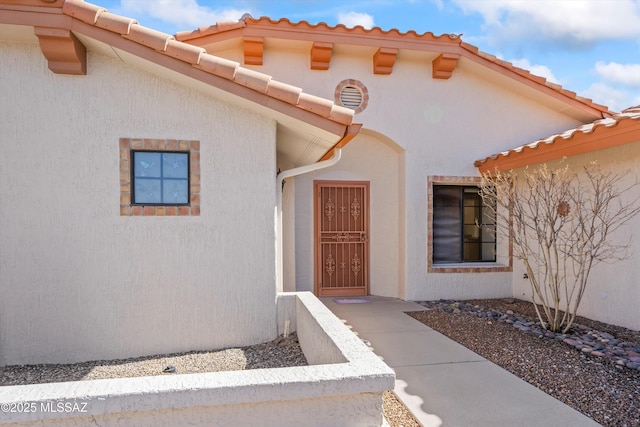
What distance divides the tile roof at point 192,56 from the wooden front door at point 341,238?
4.33 m

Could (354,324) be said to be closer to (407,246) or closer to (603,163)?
(407,246)

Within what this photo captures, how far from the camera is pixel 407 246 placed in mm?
8367

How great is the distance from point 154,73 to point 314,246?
5.05 m

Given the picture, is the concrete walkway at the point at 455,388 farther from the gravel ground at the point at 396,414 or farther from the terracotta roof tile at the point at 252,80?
the terracotta roof tile at the point at 252,80

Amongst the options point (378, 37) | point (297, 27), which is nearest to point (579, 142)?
point (378, 37)

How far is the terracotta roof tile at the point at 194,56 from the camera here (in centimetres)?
424

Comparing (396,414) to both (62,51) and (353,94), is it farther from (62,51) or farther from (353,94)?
(353,94)

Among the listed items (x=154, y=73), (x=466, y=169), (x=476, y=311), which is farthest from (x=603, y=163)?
(x=154, y=73)

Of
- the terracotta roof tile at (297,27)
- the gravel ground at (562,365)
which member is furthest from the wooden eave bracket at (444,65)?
the gravel ground at (562,365)

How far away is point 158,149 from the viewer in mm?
4883

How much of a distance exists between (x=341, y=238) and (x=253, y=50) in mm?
4313

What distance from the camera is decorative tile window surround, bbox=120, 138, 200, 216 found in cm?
477

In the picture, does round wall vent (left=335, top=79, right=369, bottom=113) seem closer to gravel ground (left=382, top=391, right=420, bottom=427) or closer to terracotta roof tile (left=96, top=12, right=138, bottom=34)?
terracotta roof tile (left=96, top=12, right=138, bottom=34)

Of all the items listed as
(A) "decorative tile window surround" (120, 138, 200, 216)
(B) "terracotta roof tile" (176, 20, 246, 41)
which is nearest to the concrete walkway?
(A) "decorative tile window surround" (120, 138, 200, 216)
